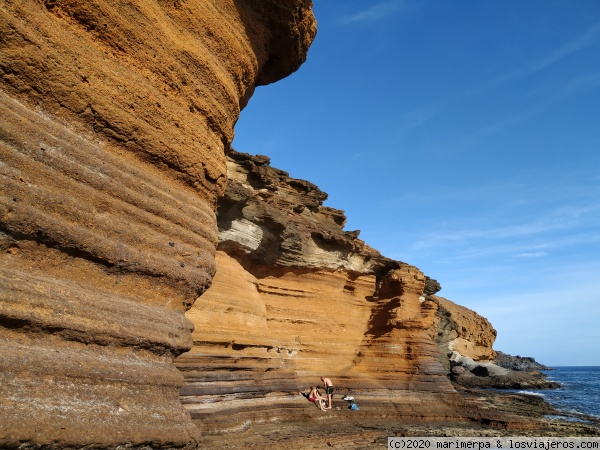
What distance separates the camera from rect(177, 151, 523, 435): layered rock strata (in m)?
12.1

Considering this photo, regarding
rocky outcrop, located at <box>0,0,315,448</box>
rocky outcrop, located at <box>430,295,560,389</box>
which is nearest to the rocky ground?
rocky outcrop, located at <box>0,0,315,448</box>

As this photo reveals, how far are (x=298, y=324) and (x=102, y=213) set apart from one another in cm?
1360

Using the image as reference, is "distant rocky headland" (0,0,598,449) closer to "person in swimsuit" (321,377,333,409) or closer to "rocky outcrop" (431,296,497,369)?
"person in swimsuit" (321,377,333,409)

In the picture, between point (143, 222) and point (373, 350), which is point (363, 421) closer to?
point (373, 350)

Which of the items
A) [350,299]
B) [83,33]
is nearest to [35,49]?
[83,33]

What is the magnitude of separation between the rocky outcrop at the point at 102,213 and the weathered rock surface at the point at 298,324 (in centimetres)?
650

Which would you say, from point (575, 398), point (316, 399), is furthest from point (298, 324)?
point (575, 398)

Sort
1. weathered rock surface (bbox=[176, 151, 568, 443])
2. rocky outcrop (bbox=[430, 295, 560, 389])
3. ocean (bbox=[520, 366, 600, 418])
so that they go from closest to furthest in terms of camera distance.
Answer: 1. weathered rock surface (bbox=[176, 151, 568, 443])
2. ocean (bbox=[520, 366, 600, 418])
3. rocky outcrop (bbox=[430, 295, 560, 389])

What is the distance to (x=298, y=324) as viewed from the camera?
17.3 meters

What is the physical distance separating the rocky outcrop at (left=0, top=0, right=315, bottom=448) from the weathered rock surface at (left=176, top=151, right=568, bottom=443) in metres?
6.50

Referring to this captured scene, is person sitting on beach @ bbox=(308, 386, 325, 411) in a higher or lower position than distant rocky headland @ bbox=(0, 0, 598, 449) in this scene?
lower

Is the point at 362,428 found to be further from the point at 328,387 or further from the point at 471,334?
the point at 471,334

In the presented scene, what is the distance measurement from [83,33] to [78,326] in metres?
3.19

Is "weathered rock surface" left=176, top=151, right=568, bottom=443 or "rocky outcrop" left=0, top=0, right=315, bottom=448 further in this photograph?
"weathered rock surface" left=176, top=151, right=568, bottom=443
